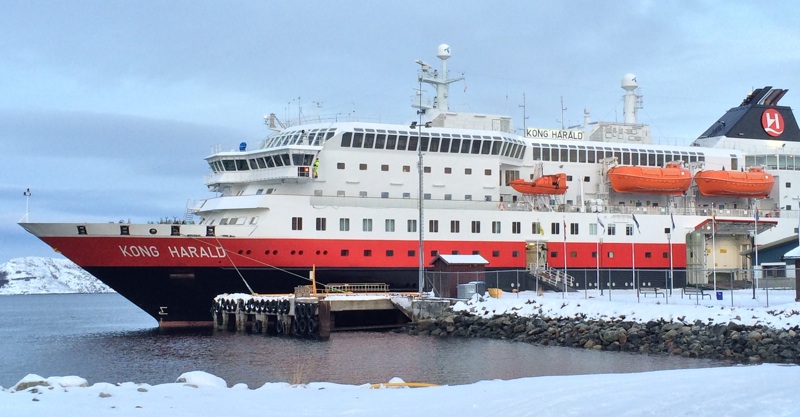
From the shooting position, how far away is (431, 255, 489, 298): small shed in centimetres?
3516

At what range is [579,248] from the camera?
4116 cm

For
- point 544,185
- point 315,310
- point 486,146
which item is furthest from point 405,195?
point 315,310

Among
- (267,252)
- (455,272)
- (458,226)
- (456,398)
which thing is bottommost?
(456,398)

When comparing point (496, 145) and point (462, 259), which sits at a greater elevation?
point (496, 145)

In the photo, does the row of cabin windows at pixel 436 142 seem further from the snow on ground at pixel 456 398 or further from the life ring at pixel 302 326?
the snow on ground at pixel 456 398

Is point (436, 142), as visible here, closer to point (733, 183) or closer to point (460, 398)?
point (733, 183)

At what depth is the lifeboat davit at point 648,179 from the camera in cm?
4222

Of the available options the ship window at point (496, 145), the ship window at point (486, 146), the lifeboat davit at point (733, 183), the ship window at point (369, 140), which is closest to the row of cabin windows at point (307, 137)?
the ship window at point (369, 140)

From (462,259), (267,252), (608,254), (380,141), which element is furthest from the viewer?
(608,254)

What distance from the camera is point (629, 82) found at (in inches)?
1871

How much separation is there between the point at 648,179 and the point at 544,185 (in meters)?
5.08

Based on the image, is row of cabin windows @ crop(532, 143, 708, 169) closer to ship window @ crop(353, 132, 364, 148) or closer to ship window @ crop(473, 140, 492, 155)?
ship window @ crop(473, 140, 492, 155)

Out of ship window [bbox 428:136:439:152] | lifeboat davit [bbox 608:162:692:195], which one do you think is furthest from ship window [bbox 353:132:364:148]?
lifeboat davit [bbox 608:162:692:195]

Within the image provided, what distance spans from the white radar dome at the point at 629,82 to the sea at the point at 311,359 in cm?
2079
